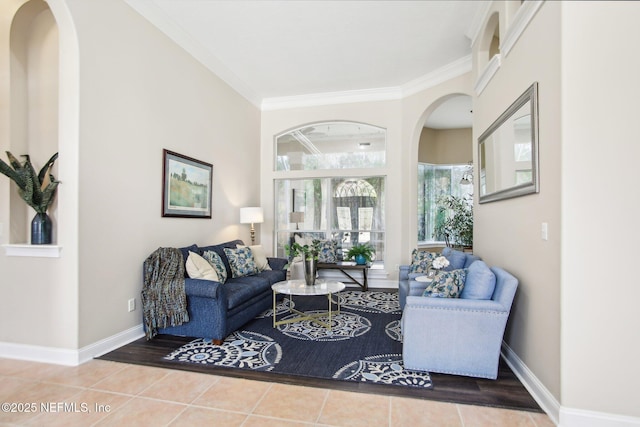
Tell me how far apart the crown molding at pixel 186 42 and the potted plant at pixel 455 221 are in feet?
16.6

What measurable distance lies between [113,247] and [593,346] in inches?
148

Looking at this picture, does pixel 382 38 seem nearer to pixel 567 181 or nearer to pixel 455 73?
pixel 455 73

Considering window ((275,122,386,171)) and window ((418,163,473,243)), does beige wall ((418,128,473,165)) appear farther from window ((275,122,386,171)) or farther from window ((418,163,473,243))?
window ((275,122,386,171))

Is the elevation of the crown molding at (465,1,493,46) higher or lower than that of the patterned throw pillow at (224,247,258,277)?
higher

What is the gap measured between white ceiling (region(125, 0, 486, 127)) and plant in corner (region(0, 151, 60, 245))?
1.89 metres

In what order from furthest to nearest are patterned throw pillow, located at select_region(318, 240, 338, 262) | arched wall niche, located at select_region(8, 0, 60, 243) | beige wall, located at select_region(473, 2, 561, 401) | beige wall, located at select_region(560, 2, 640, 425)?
patterned throw pillow, located at select_region(318, 240, 338, 262) → arched wall niche, located at select_region(8, 0, 60, 243) → beige wall, located at select_region(473, 2, 561, 401) → beige wall, located at select_region(560, 2, 640, 425)

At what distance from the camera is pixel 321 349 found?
2.99 m

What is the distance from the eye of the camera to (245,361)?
108 inches

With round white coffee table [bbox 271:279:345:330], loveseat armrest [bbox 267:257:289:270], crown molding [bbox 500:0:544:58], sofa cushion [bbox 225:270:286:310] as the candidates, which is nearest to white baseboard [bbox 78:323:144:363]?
sofa cushion [bbox 225:270:286:310]

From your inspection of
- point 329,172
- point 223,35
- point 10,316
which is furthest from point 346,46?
point 10,316

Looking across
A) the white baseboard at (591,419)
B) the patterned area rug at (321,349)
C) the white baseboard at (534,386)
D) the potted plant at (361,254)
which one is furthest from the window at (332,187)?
the white baseboard at (591,419)

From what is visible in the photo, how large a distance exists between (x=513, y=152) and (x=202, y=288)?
301 centimetres

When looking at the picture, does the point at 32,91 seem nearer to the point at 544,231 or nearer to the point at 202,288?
the point at 202,288

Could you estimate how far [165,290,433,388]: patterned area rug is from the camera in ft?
8.36
